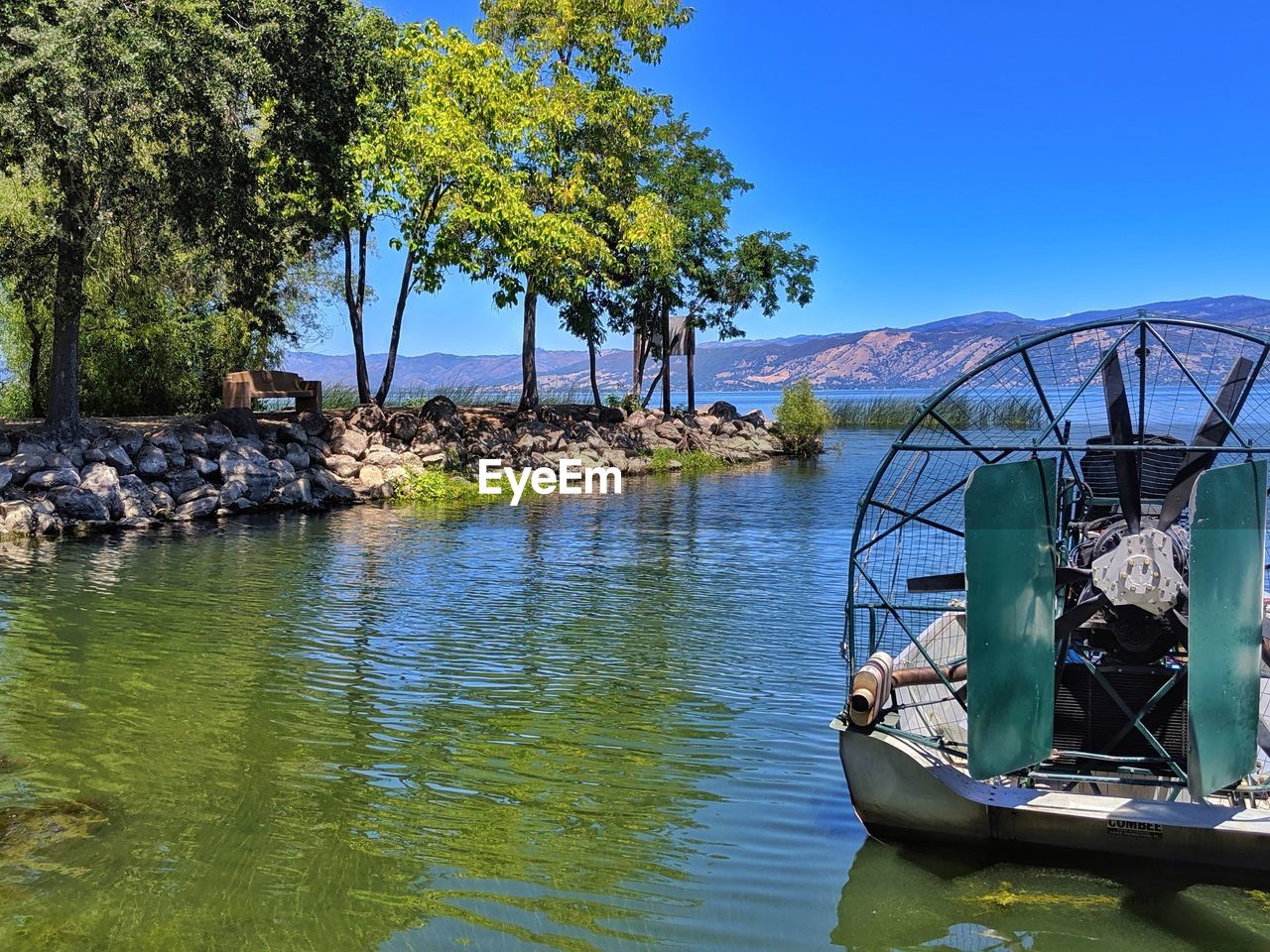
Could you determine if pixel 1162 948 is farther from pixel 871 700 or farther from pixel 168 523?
pixel 168 523

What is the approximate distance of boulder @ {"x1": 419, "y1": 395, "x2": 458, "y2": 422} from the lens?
89.7ft

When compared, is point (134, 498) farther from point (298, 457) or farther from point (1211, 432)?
point (1211, 432)

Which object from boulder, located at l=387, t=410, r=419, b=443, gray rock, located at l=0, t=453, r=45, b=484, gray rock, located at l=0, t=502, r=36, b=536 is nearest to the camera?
gray rock, located at l=0, t=502, r=36, b=536

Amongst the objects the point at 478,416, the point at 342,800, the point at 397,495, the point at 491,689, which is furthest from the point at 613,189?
the point at 342,800

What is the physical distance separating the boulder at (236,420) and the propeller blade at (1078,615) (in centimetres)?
1958

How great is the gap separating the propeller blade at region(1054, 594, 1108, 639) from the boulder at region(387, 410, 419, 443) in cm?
2140

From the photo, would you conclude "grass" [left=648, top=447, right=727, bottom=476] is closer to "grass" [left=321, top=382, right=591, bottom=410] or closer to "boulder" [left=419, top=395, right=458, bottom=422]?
"boulder" [left=419, top=395, right=458, bottom=422]

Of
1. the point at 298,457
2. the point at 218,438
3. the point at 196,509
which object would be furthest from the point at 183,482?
the point at 298,457

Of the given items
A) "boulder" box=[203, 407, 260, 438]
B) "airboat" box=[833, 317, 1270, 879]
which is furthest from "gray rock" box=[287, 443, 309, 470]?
"airboat" box=[833, 317, 1270, 879]

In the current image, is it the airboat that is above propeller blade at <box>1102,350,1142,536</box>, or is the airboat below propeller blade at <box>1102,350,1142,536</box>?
below

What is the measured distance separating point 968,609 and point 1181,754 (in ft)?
5.10

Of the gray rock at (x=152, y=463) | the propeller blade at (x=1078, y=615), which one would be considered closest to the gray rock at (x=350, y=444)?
the gray rock at (x=152, y=463)

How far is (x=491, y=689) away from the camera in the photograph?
356 inches

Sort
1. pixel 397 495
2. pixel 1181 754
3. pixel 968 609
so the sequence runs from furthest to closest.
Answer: pixel 397 495 → pixel 1181 754 → pixel 968 609
